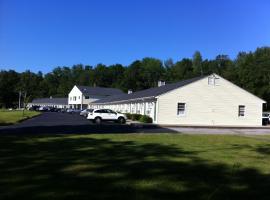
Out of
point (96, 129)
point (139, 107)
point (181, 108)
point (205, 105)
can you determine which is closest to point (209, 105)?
point (205, 105)

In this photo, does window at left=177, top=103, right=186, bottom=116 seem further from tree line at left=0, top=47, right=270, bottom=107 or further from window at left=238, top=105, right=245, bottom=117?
tree line at left=0, top=47, right=270, bottom=107

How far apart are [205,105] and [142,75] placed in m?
92.9

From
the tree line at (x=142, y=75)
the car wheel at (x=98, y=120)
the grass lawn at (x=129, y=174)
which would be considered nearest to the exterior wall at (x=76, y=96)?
the tree line at (x=142, y=75)

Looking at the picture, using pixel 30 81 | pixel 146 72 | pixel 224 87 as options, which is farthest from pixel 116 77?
pixel 224 87

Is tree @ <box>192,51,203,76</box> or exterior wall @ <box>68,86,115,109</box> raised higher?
tree @ <box>192,51,203,76</box>

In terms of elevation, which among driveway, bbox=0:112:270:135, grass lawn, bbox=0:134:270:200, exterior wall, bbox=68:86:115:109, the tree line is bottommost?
grass lawn, bbox=0:134:270:200

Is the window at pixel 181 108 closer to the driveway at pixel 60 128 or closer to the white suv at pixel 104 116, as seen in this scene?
the white suv at pixel 104 116

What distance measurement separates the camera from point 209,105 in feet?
140

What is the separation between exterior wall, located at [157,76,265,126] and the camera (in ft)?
135

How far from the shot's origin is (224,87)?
43344 millimetres

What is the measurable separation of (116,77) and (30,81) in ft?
113

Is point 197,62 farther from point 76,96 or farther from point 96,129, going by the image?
point 96,129

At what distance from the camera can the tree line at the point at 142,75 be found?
271 ft

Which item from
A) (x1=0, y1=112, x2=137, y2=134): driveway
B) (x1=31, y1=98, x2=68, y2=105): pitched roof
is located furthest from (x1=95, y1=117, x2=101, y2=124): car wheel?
(x1=31, y1=98, x2=68, y2=105): pitched roof
